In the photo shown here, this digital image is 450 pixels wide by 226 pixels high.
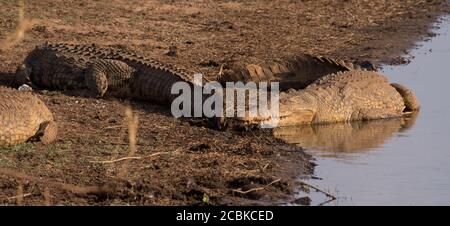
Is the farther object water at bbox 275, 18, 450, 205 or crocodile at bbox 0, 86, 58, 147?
crocodile at bbox 0, 86, 58, 147

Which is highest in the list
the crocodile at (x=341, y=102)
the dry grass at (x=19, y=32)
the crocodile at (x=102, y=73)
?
the dry grass at (x=19, y=32)

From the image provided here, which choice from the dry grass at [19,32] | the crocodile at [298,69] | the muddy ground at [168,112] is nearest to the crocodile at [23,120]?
the muddy ground at [168,112]

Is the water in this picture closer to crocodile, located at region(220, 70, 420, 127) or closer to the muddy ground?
crocodile, located at region(220, 70, 420, 127)

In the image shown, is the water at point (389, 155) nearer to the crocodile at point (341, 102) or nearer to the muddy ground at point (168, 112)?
the crocodile at point (341, 102)

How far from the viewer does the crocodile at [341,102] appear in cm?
1038

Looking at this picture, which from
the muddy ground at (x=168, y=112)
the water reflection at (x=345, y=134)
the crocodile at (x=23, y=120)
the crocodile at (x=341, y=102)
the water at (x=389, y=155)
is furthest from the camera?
the crocodile at (x=341, y=102)

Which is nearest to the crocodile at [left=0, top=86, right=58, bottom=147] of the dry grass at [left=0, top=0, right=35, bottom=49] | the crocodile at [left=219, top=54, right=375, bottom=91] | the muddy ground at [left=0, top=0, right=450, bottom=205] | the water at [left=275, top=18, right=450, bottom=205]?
the muddy ground at [left=0, top=0, right=450, bottom=205]

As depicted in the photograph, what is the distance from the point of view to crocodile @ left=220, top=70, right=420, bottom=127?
10375 millimetres

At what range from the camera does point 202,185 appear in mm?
8016

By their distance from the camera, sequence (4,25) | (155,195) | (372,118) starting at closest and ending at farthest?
(155,195) < (372,118) < (4,25)

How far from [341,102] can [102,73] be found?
257 centimetres
